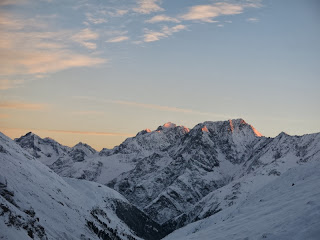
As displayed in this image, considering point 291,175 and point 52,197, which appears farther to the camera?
point 52,197

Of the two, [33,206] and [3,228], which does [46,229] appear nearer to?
[33,206]

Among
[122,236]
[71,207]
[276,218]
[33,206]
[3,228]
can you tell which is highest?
[276,218]

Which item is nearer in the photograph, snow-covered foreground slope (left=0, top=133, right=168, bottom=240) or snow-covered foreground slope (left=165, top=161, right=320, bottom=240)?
snow-covered foreground slope (left=165, top=161, right=320, bottom=240)

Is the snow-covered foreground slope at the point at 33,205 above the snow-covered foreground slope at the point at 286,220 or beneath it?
beneath

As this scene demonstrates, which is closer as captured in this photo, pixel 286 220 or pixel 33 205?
pixel 286 220

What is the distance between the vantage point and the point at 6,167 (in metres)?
95.0

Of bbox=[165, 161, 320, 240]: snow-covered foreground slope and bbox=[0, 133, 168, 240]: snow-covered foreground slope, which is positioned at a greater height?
bbox=[165, 161, 320, 240]: snow-covered foreground slope

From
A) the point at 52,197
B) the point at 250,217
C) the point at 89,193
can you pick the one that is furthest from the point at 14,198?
the point at 89,193

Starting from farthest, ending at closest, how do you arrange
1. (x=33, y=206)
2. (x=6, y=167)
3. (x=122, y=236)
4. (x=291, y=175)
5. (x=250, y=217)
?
(x=122, y=236) < (x=6, y=167) < (x=33, y=206) < (x=291, y=175) < (x=250, y=217)

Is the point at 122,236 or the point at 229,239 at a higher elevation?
the point at 229,239

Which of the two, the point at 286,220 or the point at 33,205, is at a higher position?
the point at 286,220

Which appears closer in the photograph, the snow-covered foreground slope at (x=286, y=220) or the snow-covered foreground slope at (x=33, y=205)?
the snow-covered foreground slope at (x=286, y=220)

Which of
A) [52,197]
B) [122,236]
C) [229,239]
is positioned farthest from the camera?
[122,236]

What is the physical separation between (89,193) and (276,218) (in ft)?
496
